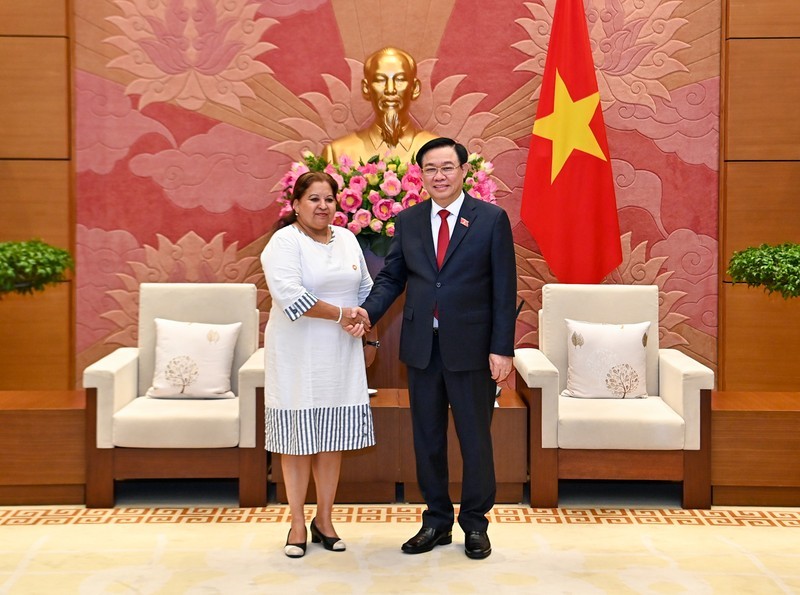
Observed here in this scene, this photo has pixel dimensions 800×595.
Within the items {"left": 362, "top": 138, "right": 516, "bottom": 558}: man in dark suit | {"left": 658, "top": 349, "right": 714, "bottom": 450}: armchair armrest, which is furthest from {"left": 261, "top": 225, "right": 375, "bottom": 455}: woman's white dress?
{"left": 658, "top": 349, "right": 714, "bottom": 450}: armchair armrest

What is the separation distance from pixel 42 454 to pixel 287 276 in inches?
63.4

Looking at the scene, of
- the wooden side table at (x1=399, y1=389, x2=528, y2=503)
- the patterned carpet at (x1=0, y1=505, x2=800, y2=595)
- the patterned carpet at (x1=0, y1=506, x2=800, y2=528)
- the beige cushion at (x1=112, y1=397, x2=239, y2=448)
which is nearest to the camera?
the patterned carpet at (x1=0, y1=505, x2=800, y2=595)

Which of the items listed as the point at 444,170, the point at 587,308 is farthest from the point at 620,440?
the point at 444,170

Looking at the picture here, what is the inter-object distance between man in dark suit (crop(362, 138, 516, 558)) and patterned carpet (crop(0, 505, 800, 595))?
0.75 ft

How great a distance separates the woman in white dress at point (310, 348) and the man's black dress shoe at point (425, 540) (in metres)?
0.27

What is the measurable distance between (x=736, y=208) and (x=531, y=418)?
5.99ft

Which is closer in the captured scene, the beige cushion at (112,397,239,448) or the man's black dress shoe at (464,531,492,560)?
the man's black dress shoe at (464,531,492,560)

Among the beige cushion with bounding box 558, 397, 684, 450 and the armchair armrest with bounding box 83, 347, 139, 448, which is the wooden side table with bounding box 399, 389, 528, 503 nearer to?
the beige cushion with bounding box 558, 397, 684, 450

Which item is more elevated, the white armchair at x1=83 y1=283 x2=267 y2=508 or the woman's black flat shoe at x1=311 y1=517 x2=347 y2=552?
the white armchair at x1=83 y1=283 x2=267 y2=508

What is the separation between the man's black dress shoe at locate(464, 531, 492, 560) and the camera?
329 cm

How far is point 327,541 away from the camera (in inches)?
134

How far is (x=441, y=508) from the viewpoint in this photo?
11.2ft

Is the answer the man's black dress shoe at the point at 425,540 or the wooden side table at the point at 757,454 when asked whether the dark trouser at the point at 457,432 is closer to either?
the man's black dress shoe at the point at 425,540

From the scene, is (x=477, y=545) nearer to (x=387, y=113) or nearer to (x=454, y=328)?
(x=454, y=328)
